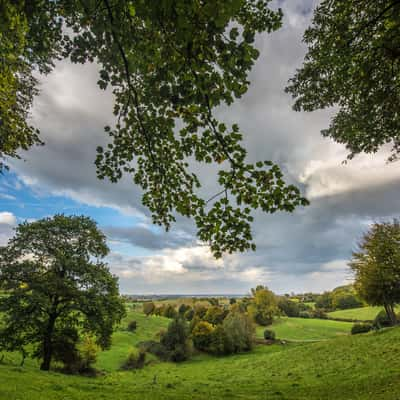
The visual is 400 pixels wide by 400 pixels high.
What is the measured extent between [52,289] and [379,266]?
3334 centimetres

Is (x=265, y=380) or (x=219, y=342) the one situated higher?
(x=265, y=380)

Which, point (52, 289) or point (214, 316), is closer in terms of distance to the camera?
point (52, 289)

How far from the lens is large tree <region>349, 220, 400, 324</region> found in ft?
89.4

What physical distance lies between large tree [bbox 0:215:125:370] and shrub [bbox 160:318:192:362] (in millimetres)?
23822

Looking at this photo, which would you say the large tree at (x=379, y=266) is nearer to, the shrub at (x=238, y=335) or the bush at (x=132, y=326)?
the shrub at (x=238, y=335)

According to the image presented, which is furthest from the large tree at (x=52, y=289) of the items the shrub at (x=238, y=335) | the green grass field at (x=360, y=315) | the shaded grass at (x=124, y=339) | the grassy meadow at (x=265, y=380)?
the green grass field at (x=360, y=315)

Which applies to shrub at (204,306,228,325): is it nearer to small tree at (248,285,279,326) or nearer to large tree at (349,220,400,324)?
small tree at (248,285,279,326)

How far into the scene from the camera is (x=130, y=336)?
1761 inches

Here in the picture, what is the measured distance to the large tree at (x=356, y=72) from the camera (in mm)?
6848

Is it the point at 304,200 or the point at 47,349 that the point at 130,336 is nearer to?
the point at 47,349

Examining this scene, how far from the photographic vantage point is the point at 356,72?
7043 mm

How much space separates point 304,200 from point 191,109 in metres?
1.85

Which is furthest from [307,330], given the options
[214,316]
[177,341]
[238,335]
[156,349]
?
[156,349]

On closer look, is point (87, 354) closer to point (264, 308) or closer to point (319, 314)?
point (264, 308)
